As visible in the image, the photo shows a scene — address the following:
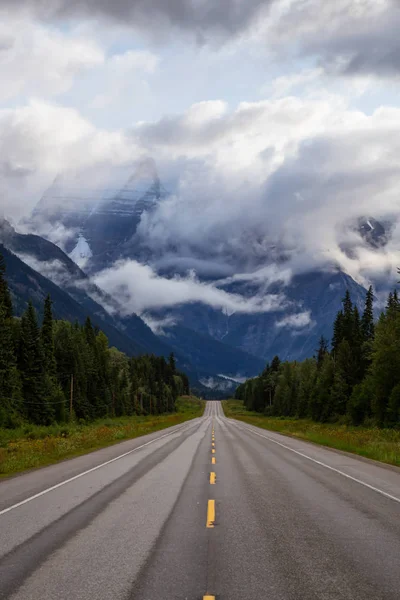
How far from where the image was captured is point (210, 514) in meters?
11.5

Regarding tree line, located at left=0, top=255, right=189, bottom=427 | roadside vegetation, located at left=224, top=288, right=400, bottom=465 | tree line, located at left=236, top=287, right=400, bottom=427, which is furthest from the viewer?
tree line, located at left=0, top=255, right=189, bottom=427

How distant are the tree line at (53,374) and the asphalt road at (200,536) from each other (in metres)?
38.9

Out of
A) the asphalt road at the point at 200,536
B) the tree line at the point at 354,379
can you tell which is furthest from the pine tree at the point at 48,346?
the asphalt road at the point at 200,536

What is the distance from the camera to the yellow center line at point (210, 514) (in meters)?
10.5

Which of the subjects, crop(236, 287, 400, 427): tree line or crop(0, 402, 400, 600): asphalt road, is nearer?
crop(0, 402, 400, 600): asphalt road

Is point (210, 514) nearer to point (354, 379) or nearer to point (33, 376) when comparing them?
point (33, 376)

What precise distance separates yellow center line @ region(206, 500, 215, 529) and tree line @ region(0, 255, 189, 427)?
41.4 meters

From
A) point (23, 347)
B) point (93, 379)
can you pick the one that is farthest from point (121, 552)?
point (93, 379)

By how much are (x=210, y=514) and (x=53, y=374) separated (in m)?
63.7

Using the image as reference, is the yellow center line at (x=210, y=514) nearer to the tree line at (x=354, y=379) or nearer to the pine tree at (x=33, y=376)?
the tree line at (x=354, y=379)

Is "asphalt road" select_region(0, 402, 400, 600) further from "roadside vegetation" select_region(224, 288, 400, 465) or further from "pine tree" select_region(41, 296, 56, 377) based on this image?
"pine tree" select_region(41, 296, 56, 377)

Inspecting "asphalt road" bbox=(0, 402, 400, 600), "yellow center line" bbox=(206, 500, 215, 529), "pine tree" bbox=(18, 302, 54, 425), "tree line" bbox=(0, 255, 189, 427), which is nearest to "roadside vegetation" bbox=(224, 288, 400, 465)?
"asphalt road" bbox=(0, 402, 400, 600)

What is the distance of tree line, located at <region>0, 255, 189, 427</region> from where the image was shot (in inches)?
2222

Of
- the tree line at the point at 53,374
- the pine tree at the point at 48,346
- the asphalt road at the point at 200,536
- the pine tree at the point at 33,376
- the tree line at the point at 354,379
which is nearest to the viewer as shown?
the asphalt road at the point at 200,536
